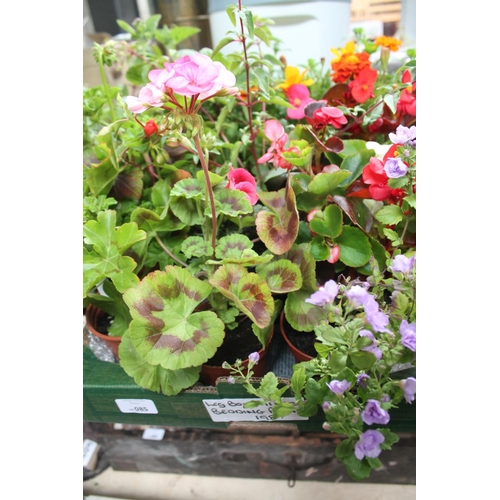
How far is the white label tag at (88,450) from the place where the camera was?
90 centimetres

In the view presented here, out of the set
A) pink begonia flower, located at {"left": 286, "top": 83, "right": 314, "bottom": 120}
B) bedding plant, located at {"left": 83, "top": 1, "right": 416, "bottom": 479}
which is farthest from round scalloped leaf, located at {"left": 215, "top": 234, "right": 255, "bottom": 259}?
pink begonia flower, located at {"left": 286, "top": 83, "right": 314, "bottom": 120}

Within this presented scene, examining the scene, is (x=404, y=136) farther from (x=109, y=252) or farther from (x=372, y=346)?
(x=109, y=252)

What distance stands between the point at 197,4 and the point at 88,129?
0.71 metres

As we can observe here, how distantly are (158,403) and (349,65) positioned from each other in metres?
0.69

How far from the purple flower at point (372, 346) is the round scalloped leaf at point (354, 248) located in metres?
0.19

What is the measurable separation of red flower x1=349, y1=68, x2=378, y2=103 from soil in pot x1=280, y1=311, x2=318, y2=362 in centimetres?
42

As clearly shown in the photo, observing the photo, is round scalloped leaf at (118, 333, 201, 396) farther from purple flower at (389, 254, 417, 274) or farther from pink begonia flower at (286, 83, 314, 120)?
pink begonia flower at (286, 83, 314, 120)

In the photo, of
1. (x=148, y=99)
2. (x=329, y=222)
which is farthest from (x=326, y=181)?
(x=148, y=99)

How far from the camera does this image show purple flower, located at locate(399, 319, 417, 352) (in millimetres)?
392

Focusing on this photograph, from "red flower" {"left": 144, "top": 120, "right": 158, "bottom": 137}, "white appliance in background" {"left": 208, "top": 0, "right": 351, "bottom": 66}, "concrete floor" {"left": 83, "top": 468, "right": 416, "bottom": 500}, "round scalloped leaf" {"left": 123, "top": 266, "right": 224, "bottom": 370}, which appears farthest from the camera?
"white appliance in background" {"left": 208, "top": 0, "right": 351, "bottom": 66}
